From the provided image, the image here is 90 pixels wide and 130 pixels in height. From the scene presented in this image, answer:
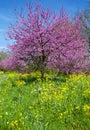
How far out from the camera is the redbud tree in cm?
1567

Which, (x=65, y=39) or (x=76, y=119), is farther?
(x=65, y=39)

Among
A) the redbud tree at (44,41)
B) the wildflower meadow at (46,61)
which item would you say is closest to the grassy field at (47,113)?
the wildflower meadow at (46,61)

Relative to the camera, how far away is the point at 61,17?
54.0ft

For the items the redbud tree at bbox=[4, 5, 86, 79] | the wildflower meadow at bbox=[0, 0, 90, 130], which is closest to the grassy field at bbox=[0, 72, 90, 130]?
the wildflower meadow at bbox=[0, 0, 90, 130]

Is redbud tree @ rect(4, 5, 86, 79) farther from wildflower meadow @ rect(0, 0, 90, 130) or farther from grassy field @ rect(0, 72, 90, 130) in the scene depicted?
grassy field @ rect(0, 72, 90, 130)

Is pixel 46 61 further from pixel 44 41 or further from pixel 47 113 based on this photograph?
pixel 47 113

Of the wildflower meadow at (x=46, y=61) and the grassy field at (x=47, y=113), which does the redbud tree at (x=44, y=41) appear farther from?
the grassy field at (x=47, y=113)

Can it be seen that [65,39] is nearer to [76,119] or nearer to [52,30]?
[52,30]

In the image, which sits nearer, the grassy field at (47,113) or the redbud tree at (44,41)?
the grassy field at (47,113)

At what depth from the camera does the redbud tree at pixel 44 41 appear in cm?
1567

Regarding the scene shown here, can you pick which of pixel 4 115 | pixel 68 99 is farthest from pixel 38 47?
pixel 4 115

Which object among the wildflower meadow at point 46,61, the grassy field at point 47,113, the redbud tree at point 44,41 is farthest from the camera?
the redbud tree at point 44,41

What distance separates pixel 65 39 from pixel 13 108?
27.6 feet

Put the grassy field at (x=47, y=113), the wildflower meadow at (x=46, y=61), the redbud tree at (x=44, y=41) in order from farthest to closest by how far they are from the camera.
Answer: the redbud tree at (x=44, y=41), the wildflower meadow at (x=46, y=61), the grassy field at (x=47, y=113)
